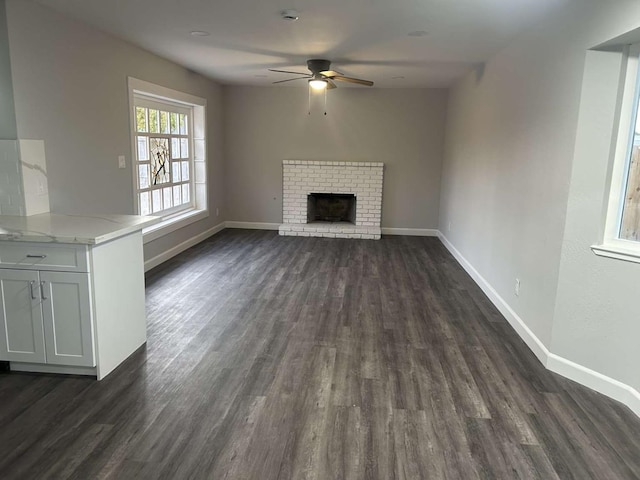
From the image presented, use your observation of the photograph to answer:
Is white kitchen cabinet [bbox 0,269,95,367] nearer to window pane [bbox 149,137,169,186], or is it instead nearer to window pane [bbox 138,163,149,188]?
window pane [bbox 138,163,149,188]

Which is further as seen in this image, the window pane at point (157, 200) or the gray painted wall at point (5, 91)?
the window pane at point (157, 200)

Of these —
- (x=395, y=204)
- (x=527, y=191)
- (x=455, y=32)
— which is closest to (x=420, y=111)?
(x=395, y=204)

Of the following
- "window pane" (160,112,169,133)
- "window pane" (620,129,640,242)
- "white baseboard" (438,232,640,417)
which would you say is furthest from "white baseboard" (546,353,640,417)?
"window pane" (160,112,169,133)

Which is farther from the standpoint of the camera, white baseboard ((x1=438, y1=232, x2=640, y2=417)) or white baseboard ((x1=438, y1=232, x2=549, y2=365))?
white baseboard ((x1=438, y1=232, x2=549, y2=365))

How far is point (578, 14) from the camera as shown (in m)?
2.89

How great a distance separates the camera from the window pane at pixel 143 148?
529 cm

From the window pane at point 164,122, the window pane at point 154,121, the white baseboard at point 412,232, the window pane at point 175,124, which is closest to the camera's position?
the window pane at point 154,121

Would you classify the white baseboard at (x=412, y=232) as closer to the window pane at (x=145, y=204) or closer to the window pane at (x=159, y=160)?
the window pane at (x=159, y=160)

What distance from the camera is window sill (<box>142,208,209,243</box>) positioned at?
5195 mm

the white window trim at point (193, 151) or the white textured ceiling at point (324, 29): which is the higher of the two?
the white textured ceiling at point (324, 29)

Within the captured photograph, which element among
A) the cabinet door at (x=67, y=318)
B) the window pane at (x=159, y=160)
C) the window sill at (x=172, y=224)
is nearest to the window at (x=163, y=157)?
the window pane at (x=159, y=160)

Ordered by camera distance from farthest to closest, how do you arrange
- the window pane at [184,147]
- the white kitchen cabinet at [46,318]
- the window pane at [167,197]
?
the window pane at [184,147] → the window pane at [167,197] → the white kitchen cabinet at [46,318]

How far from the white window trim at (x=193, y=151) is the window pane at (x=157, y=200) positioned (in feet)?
0.54

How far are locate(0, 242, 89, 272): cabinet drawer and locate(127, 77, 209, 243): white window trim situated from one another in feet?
7.44
